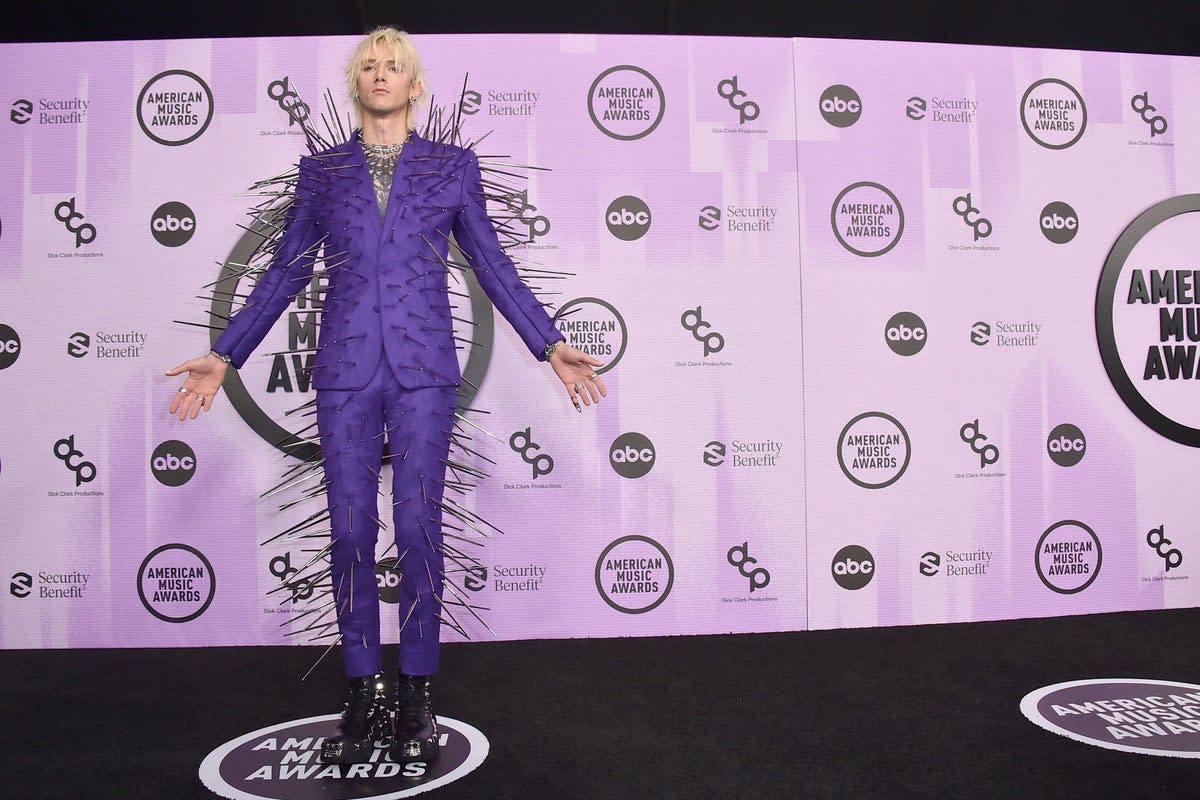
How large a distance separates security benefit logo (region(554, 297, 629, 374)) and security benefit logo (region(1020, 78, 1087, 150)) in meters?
1.85

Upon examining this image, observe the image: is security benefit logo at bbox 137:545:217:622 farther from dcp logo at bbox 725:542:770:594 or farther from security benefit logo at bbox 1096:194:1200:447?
security benefit logo at bbox 1096:194:1200:447

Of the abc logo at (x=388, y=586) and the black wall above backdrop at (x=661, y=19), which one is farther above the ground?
the black wall above backdrop at (x=661, y=19)

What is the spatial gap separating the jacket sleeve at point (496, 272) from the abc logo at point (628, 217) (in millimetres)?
1049

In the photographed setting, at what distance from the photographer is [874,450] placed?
3.50 m

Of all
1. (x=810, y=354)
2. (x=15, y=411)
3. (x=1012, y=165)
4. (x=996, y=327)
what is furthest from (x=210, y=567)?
(x=1012, y=165)

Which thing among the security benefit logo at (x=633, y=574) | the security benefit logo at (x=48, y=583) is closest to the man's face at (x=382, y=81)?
the security benefit logo at (x=633, y=574)

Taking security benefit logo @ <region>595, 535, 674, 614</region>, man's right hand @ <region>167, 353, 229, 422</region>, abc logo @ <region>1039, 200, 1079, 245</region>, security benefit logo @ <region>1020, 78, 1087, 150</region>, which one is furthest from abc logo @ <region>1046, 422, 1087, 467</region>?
man's right hand @ <region>167, 353, 229, 422</region>

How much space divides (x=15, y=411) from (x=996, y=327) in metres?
3.79

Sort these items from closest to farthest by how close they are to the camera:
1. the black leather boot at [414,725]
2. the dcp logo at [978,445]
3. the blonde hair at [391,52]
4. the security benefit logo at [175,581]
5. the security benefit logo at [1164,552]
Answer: the black leather boot at [414,725]
the blonde hair at [391,52]
the security benefit logo at [175,581]
the dcp logo at [978,445]
the security benefit logo at [1164,552]

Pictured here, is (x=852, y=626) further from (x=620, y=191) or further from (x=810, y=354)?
(x=620, y=191)

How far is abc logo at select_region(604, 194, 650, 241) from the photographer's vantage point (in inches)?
135

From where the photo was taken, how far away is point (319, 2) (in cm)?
523

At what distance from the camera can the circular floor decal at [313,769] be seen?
2072 millimetres

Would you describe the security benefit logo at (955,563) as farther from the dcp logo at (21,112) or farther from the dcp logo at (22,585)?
the dcp logo at (21,112)
